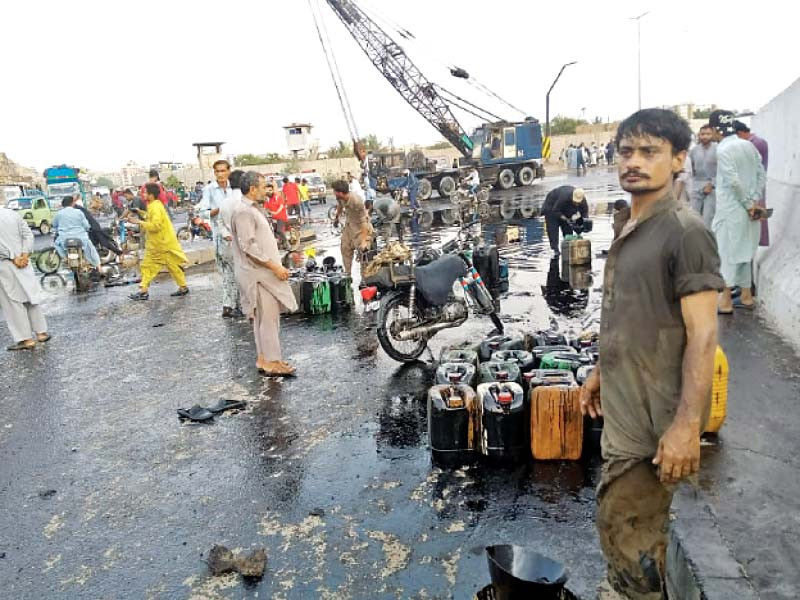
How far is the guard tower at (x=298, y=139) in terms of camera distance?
51.6 metres

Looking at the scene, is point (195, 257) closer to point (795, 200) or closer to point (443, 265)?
point (443, 265)

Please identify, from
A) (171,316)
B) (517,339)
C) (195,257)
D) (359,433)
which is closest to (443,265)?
(517,339)

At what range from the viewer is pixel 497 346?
4.87 meters

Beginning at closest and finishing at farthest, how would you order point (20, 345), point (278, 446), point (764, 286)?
point (278, 446) → point (764, 286) → point (20, 345)

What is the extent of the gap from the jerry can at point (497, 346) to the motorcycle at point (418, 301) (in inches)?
34.1

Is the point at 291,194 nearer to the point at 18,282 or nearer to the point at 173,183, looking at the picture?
the point at 18,282

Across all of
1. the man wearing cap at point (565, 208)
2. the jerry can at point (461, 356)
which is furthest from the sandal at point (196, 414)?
the man wearing cap at point (565, 208)

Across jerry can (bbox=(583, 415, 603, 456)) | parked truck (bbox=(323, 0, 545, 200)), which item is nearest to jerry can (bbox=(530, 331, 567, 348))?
jerry can (bbox=(583, 415, 603, 456))

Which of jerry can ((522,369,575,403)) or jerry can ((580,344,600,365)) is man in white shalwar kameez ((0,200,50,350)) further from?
jerry can ((580,344,600,365))

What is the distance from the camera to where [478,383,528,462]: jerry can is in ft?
12.0

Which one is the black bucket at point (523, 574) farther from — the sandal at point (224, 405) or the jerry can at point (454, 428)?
the sandal at point (224, 405)

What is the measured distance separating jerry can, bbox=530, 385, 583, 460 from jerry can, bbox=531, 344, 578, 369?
77cm

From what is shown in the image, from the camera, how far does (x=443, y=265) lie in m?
5.68

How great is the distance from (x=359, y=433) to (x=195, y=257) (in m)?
10.5
